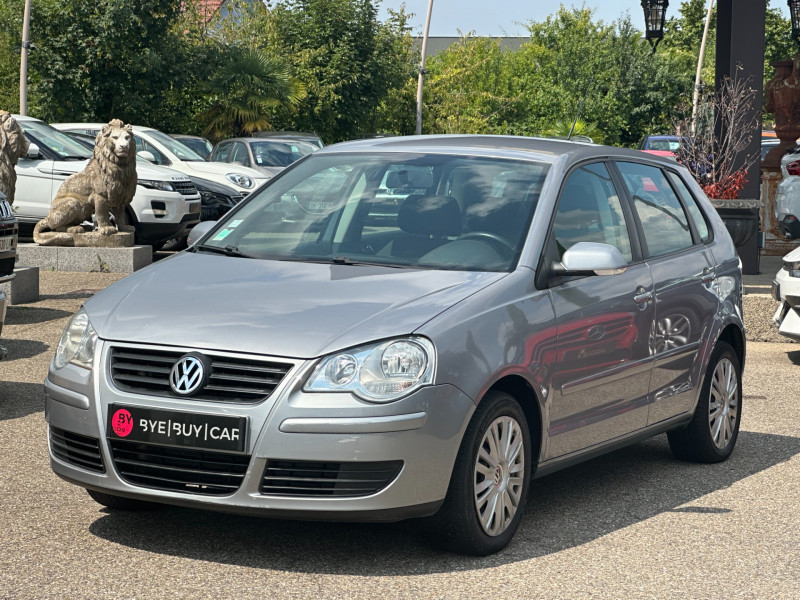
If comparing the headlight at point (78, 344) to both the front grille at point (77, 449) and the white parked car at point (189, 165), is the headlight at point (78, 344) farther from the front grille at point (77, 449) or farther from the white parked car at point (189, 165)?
the white parked car at point (189, 165)

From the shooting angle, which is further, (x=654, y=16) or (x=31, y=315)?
(x=654, y=16)

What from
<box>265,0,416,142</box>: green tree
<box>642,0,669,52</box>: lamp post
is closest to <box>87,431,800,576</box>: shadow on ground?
<box>642,0,669,52</box>: lamp post

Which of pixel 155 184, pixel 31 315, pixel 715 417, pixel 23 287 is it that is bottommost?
pixel 31 315

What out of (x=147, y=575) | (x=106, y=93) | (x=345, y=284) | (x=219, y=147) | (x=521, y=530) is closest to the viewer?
(x=147, y=575)

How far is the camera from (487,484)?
506 centimetres

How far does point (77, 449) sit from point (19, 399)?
348 centimetres

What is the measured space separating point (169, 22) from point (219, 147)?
9.90 metres

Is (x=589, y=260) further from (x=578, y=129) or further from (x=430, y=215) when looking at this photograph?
(x=578, y=129)

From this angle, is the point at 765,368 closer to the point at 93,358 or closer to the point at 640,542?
the point at 640,542

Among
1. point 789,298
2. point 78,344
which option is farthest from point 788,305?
point 78,344

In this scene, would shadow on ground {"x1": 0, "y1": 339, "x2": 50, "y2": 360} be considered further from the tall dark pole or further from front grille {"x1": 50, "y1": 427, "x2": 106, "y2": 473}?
the tall dark pole

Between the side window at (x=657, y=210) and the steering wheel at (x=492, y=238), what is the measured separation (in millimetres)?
1178

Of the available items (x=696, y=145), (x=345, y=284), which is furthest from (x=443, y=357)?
(x=696, y=145)

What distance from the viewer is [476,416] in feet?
16.1
